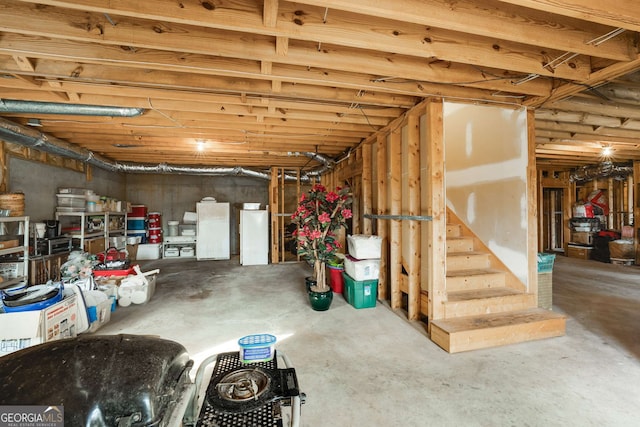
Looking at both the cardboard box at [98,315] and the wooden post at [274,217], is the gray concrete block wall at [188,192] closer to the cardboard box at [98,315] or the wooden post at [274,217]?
the wooden post at [274,217]

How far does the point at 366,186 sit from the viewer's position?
4.43 meters

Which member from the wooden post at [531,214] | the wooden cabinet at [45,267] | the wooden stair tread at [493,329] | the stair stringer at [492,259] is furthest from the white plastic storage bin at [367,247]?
the wooden cabinet at [45,267]

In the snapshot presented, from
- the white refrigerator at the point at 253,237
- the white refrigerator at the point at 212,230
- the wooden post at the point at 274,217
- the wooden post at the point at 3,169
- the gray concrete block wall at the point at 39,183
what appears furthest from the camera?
the white refrigerator at the point at 212,230

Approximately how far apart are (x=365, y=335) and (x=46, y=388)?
256 centimetres

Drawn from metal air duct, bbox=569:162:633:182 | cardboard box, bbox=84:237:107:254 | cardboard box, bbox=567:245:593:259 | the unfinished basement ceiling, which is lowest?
cardboard box, bbox=567:245:593:259

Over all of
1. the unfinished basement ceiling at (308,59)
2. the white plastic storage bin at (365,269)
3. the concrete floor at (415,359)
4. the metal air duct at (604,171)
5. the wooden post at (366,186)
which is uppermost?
the unfinished basement ceiling at (308,59)

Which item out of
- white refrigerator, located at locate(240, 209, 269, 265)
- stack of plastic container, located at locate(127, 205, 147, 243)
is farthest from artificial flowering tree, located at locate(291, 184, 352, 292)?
stack of plastic container, located at locate(127, 205, 147, 243)

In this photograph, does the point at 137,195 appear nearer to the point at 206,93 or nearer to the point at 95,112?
the point at 95,112

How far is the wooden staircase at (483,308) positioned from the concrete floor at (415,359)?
0.37ft

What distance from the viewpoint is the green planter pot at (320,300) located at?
11.6 feet

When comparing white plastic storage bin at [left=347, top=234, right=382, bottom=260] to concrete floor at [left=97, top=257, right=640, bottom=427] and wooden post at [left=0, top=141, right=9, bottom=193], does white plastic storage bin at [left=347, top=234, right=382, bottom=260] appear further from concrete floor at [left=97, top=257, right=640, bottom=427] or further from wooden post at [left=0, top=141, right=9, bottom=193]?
wooden post at [left=0, top=141, right=9, bottom=193]

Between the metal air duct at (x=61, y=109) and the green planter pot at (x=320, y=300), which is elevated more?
the metal air duct at (x=61, y=109)

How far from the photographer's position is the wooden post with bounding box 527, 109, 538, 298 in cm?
307

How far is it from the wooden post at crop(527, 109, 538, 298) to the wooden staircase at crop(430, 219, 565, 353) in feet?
0.45
